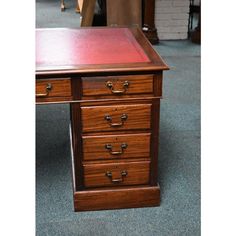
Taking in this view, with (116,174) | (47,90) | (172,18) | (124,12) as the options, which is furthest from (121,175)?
(172,18)

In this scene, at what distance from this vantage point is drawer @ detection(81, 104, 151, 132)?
5.45ft

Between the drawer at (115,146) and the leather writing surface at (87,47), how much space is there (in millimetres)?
319

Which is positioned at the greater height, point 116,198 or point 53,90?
point 53,90

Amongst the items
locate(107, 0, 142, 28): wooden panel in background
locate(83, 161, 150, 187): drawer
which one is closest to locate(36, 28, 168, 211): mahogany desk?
locate(83, 161, 150, 187): drawer

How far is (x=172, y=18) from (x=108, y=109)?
311cm

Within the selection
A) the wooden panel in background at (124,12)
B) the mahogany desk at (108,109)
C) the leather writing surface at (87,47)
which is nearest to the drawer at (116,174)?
the mahogany desk at (108,109)

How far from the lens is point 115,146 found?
5.67ft

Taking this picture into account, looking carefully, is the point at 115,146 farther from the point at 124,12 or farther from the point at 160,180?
the point at 124,12

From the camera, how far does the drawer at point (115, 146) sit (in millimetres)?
1713

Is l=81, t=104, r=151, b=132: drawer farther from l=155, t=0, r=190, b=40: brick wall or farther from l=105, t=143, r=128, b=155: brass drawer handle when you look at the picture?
l=155, t=0, r=190, b=40: brick wall
